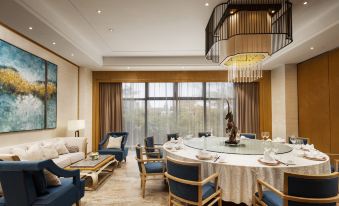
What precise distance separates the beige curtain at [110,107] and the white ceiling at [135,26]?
4.48ft

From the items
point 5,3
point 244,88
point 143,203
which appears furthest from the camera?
point 244,88

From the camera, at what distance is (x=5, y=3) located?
306cm

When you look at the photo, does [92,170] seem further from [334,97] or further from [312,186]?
[334,97]

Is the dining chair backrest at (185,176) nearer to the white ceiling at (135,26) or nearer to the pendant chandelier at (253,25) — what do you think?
the pendant chandelier at (253,25)

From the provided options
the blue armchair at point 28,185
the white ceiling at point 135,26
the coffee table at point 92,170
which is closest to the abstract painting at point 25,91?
the white ceiling at point 135,26

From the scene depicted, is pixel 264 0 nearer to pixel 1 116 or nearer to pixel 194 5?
pixel 194 5

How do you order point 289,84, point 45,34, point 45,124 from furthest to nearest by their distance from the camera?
point 289,84 → point 45,124 → point 45,34

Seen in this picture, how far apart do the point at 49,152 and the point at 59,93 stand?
2.00m

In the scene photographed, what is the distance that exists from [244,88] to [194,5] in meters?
4.91

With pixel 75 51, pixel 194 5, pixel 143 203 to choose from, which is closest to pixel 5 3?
pixel 75 51

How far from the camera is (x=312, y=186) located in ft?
6.25

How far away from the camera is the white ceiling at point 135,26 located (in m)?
3.66

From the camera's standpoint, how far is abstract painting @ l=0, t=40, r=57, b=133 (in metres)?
3.97

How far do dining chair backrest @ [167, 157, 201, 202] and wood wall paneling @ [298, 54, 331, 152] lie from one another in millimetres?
4557
